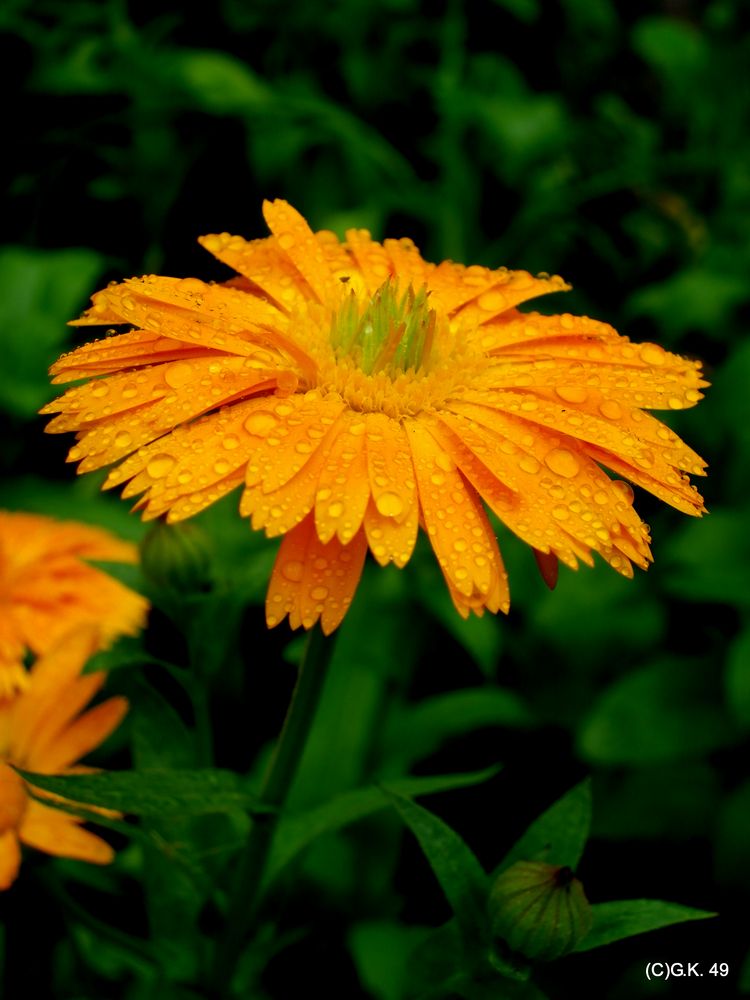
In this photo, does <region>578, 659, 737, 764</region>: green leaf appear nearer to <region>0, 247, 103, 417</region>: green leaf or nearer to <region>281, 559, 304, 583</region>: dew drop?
<region>281, 559, 304, 583</region>: dew drop

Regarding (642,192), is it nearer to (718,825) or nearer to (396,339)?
(718,825)

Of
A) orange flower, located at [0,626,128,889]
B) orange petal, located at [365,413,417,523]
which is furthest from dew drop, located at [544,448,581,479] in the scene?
orange flower, located at [0,626,128,889]

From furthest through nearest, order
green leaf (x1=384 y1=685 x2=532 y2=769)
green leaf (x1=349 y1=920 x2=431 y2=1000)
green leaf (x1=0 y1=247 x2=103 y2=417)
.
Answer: green leaf (x1=0 y1=247 x2=103 y2=417) → green leaf (x1=384 y1=685 x2=532 y2=769) → green leaf (x1=349 y1=920 x2=431 y2=1000)

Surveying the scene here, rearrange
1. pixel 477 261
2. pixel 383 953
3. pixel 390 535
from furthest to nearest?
pixel 477 261 < pixel 383 953 < pixel 390 535

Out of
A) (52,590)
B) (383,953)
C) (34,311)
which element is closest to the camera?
(52,590)

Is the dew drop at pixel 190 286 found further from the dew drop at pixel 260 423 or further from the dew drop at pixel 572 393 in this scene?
the dew drop at pixel 572 393

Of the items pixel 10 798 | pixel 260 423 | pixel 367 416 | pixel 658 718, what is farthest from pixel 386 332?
pixel 658 718

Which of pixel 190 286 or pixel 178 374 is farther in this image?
pixel 190 286

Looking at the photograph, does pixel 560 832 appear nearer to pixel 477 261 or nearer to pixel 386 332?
pixel 386 332
